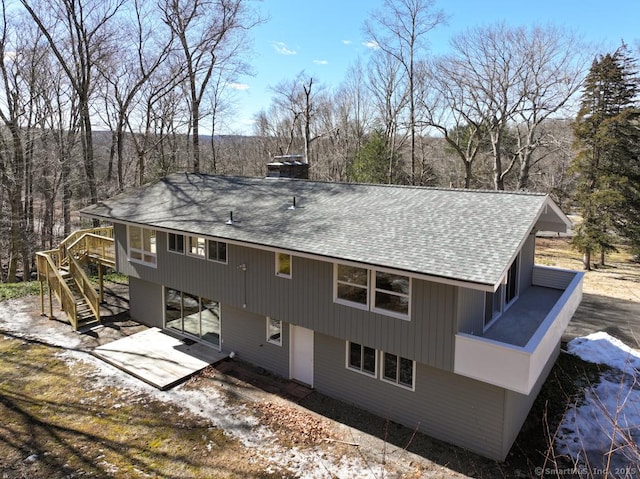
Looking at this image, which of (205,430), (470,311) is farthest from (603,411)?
(205,430)

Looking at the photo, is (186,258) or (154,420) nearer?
(154,420)

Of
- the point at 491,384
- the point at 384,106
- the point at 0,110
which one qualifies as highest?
the point at 384,106

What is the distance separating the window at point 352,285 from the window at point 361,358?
1268 millimetres

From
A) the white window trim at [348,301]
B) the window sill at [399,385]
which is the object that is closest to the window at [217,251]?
the white window trim at [348,301]

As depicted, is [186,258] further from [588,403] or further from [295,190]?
[588,403]

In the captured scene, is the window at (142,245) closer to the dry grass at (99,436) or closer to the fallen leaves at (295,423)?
the dry grass at (99,436)

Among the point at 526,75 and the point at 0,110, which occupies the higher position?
the point at 526,75

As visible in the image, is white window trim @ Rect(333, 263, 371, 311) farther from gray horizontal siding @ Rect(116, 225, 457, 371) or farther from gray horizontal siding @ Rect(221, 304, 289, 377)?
gray horizontal siding @ Rect(221, 304, 289, 377)

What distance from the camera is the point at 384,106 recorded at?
1399 inches

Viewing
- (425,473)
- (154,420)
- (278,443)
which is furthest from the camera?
(154,420)

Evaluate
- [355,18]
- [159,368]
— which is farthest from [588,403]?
[355,18]

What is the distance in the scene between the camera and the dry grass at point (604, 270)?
794 inches

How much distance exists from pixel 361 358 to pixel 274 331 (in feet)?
9.23

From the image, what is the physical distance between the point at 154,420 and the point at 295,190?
760cm
